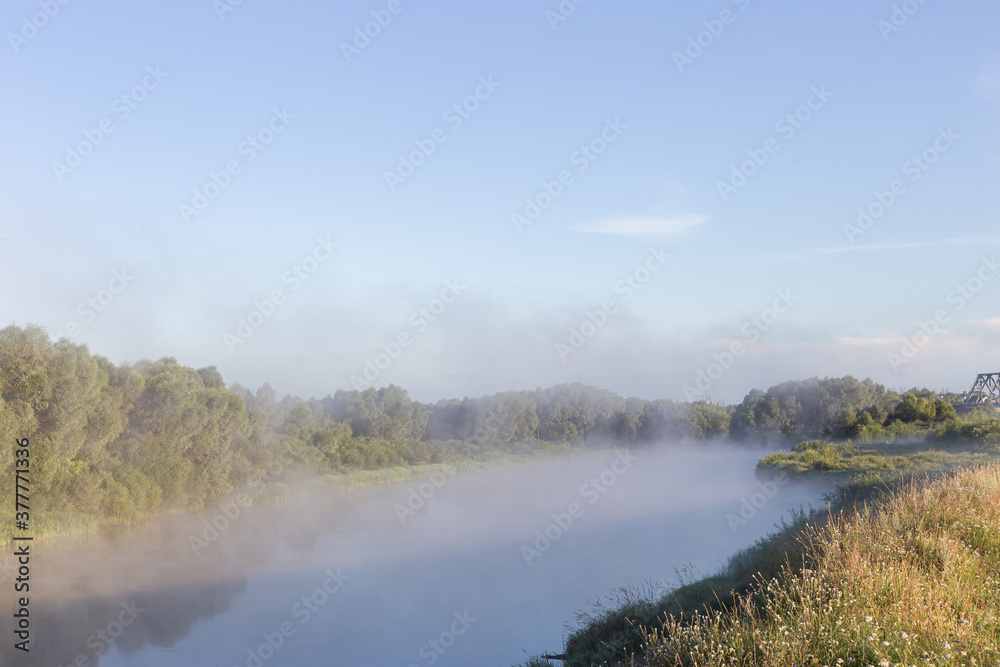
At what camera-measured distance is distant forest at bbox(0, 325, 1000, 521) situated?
78.2 feet

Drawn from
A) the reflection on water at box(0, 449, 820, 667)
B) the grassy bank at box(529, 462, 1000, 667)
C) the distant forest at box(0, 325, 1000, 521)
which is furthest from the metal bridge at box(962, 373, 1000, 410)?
the grassy bank at box(529, 462, 1000, 667)

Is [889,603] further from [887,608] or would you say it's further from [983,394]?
[983,394]

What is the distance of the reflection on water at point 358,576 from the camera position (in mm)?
15352

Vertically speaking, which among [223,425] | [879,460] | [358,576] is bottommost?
[358,576]

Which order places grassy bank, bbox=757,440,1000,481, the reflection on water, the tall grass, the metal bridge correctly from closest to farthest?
the tall grass
the reflection on water
grassy bank, bbox=757,440,1000,481
the metal bridge

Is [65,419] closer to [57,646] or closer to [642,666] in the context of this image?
[57,646]

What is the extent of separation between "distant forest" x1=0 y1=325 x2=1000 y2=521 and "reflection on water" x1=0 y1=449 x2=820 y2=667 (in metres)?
2.19

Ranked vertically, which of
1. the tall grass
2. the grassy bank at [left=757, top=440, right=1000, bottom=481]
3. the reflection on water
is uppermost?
the tall grass

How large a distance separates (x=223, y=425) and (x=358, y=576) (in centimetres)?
1519

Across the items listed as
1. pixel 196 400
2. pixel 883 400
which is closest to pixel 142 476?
pixel 196 400

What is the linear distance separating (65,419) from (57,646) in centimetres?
1131

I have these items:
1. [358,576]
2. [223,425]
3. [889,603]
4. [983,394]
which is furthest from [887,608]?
[983,394]

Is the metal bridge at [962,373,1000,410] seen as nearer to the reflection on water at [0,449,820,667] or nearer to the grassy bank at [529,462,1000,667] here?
the reflection on water at [0,449,820,667]

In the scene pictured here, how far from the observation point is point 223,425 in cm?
3316
